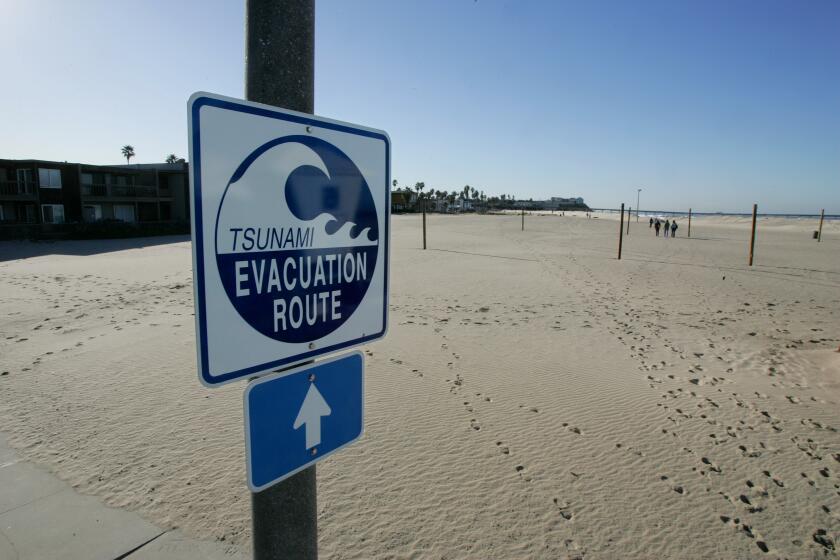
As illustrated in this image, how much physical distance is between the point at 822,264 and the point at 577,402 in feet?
80.5

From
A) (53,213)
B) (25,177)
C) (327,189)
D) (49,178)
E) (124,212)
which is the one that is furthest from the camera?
(124,212)

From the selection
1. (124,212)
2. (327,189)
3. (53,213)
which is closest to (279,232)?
(327,189)

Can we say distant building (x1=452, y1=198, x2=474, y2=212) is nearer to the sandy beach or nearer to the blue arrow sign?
the sandy beach

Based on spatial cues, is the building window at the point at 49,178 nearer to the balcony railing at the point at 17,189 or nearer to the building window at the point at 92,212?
the balcony railing at the point at 17,189

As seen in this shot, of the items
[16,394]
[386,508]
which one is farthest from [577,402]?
[16,394]

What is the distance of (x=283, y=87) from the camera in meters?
1.44

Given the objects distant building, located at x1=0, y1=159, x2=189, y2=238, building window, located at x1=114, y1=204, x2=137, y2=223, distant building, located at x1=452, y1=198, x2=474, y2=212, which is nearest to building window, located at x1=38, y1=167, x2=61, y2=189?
distant building, located at x1=0, y1=159, x2=189, y2=238

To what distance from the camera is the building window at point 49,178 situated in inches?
1416

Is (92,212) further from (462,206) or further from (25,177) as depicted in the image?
(462,206)

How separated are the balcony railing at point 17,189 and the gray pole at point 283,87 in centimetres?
4448

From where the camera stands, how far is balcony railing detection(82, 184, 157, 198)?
38812mm

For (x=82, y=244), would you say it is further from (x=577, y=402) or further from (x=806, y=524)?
(x=806, y=524)

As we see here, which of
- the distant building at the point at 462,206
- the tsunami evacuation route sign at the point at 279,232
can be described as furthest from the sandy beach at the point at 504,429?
the distant building at the point at 462,206

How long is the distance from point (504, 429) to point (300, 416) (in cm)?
499
